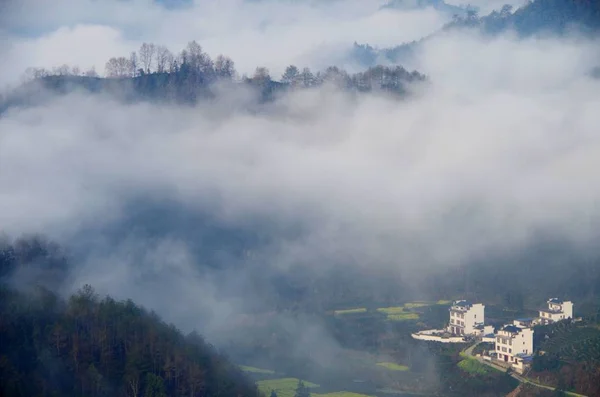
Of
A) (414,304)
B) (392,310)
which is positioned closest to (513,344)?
(392,310)

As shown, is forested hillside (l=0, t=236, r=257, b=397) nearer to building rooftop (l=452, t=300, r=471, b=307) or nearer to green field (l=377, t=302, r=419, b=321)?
green field (l=377, t=302, r=419, b=321)

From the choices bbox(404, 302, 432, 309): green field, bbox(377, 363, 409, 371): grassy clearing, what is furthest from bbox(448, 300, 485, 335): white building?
bbox(377, 363, 409, 371): grassy clearing

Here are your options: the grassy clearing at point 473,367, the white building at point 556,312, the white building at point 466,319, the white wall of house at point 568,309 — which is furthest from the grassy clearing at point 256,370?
the white wall of house at point 568,309

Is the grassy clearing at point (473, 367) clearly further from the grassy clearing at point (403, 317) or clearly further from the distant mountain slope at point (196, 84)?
the distant mountain slope at point (196, 84)

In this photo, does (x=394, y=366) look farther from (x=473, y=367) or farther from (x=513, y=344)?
(x=513, y=344)

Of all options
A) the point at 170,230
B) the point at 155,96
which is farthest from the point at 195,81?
the point at 170,230

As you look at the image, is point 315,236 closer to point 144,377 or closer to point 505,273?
point 505,273
